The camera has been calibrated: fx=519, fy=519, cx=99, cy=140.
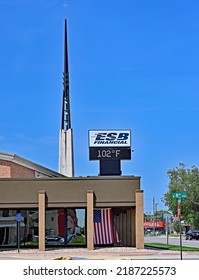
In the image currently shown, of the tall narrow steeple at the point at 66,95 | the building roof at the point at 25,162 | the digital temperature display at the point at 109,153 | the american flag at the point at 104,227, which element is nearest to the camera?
the american flag at the point at 104,227

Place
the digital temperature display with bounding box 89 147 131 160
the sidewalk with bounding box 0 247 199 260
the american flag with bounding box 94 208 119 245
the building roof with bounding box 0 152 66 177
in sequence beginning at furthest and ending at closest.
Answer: the building roof with bounding box 0 152 66 177, the digital temperature display with bounding box 89 147 131 160, the american flag with bounding box 94 208 119 245, the sidewalk with bounding box 0 247 199 260

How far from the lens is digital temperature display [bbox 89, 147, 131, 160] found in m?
40.8

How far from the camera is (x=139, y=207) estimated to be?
35.1 meters

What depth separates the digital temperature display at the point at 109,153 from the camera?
40812 mm

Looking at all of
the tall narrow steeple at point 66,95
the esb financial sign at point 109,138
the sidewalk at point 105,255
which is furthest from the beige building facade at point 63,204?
the tall narrow steeple at point 66,95

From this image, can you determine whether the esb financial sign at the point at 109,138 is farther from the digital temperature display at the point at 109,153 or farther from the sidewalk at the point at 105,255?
the sidewalk at the point at 105,255

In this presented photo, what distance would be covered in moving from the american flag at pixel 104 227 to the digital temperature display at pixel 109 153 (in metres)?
5.29

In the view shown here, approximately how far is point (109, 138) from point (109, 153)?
3.91ft

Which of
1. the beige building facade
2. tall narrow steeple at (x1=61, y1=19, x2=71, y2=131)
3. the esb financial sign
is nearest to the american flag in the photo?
the beige building facade

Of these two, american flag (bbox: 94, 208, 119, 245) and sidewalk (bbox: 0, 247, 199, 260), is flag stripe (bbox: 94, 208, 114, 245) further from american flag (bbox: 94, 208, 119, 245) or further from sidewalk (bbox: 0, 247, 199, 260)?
sidewalk (bbox: 0, 247, 199, 260)

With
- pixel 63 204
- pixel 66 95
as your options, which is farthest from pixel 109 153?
pixel 66 95

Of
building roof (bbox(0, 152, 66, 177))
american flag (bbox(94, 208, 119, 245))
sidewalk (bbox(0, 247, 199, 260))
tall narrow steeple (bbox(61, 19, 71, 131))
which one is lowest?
sidewalk (bbox(0, 247, 199, 260))

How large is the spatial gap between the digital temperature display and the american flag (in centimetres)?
529
